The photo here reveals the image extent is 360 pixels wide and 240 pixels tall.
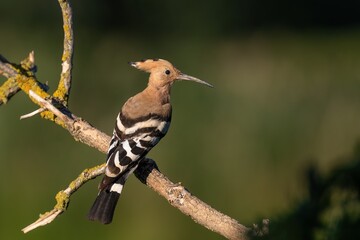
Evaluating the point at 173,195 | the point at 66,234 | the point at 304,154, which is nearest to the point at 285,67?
the point at 304,154

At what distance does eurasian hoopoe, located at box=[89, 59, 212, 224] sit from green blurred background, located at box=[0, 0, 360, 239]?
887 mm

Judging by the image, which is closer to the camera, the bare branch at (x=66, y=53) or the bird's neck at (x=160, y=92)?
the bare branch at (x=66, y=53)

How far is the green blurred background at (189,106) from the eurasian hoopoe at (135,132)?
0.89 m

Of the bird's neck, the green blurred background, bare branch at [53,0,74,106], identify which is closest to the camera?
bare branch at [53,0,74,106]

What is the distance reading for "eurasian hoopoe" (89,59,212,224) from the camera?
2.41 m

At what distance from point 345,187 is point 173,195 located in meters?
1.29

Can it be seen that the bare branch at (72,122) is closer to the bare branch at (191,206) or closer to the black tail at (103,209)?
the bare branch at (191,206)

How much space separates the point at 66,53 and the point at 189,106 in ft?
7.60

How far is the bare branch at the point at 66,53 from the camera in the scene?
213 centimetres

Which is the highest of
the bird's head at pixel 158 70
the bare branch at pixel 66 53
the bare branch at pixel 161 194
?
the bare branch at pixel 66 53

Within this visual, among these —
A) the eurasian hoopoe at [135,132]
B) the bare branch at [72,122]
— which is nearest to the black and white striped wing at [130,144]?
the eurasian hoopoe at [135,132]

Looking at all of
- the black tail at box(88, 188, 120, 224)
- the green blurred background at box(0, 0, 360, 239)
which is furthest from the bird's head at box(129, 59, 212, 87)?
the green blurred background at box(0, 0, 360, 239)

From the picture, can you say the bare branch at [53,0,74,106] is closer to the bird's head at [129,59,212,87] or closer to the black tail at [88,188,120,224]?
the black tail at [88,188,120,224]

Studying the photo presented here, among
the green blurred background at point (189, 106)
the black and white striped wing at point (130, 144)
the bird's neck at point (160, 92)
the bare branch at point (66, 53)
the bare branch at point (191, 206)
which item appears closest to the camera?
the bare branch at point (191, 206)
